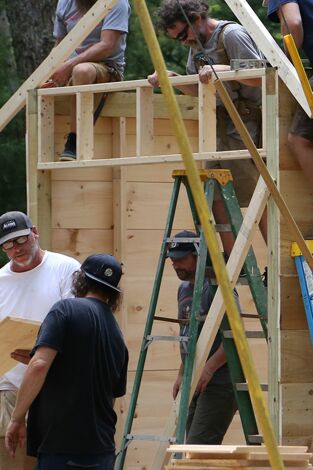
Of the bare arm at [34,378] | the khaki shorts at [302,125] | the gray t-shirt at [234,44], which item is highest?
the gray t-shirt at [234,44]

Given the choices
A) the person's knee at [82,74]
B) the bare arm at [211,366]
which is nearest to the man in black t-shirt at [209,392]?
the bare arm at [211,366]

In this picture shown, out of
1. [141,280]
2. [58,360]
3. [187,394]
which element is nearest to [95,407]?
[58,360]

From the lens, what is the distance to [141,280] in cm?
902

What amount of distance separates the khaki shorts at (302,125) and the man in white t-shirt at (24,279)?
1.59m

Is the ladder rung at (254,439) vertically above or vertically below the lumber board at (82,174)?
below

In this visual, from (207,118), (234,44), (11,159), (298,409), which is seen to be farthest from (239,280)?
Result: (11,159)

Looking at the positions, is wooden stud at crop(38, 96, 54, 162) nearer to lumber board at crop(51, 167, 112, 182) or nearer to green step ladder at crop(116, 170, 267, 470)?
lumber board at crop(51, 167, 112, 182)

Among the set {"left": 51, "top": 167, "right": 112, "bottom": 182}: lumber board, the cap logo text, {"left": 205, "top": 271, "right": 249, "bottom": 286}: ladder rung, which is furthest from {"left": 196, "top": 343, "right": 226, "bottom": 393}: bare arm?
{"left": 51, "top": 167, "right": 112, "bottom": 182}: lumber board

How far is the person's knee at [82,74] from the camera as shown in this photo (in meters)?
8.49

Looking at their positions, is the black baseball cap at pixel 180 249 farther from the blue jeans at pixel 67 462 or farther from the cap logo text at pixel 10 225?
the blue jeans at pixel 67 462

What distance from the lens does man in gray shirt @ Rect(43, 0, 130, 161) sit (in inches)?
335

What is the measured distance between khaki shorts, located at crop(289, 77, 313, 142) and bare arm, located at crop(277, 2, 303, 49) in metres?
0.32

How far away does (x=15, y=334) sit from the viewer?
661 centimetres

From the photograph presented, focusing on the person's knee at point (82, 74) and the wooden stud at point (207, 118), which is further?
the person's knee at point (82, 74)
